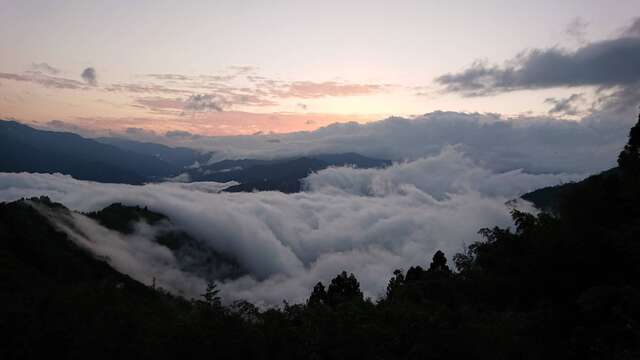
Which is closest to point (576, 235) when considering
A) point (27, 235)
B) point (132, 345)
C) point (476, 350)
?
point (476, 350)

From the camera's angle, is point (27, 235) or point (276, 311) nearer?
point (276, 311)

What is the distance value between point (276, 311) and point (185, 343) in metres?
3.36

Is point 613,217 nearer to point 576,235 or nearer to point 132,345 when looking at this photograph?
point 576,235

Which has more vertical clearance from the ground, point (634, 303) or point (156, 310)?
point (634, 303)

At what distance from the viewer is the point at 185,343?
16.5 meters

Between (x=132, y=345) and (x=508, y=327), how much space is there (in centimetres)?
1206

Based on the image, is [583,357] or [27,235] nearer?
[583,357]

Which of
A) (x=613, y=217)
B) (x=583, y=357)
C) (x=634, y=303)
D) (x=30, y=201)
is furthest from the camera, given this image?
(x=30, y=201)

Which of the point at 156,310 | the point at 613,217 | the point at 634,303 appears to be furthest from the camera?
the point at 156,310

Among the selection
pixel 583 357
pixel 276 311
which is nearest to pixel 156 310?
pixel 276 311

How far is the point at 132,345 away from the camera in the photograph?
16250mm

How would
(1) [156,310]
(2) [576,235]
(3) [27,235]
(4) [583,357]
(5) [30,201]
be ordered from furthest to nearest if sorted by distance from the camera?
(5) [30,201] → (3) [27,235] → (1) [156,310] → (2) [576,235] → (4) [583,357]

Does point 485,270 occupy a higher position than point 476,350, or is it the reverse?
point 485,270

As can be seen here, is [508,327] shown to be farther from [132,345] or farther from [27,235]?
[27,235]
